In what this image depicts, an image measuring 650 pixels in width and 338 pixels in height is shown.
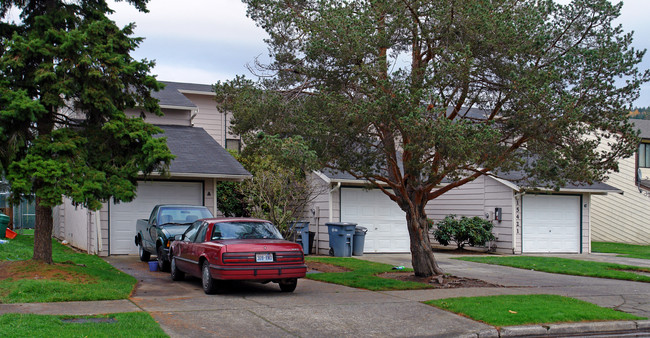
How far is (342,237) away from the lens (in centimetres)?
1945

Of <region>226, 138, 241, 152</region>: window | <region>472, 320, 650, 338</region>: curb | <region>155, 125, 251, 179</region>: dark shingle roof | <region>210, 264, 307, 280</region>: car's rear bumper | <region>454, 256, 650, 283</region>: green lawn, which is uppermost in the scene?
<region>226, 138, 241, 152</region>: window

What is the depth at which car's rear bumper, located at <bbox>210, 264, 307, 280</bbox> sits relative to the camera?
34.3 feet

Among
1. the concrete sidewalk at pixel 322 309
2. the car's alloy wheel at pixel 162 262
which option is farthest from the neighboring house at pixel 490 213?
the concrete sidewalk at pixel 322 309

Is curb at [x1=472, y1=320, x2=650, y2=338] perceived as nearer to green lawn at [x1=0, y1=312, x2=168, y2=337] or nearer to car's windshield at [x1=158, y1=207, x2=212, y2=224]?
green lawn at [x1=0, y1=312, x2=168, y2=337]

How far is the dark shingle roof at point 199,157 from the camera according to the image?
18.2 m

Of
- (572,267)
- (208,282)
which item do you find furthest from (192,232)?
(572,267)

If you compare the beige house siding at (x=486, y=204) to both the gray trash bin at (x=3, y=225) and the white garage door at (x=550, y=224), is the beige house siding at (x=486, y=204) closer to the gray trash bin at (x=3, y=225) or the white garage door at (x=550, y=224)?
the white garage door at (x=550, y=224)

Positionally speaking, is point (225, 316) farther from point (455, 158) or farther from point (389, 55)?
point (389, 55)

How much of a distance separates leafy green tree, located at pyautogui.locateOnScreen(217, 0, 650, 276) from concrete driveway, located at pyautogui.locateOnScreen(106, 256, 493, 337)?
2851 millimetres

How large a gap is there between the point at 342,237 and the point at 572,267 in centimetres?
694

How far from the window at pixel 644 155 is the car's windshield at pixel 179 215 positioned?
24.3 m

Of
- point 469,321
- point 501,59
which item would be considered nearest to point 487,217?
point 501,59

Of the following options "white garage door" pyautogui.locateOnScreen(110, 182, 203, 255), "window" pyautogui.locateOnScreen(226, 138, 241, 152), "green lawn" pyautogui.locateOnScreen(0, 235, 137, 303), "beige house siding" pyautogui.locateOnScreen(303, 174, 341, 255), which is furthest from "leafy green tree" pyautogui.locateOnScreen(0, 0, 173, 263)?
"window" pyautogui.locateOnScreen(226, 138, 241, 152)

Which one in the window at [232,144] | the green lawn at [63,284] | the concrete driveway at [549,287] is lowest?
the concrete driveway at [549,287]
